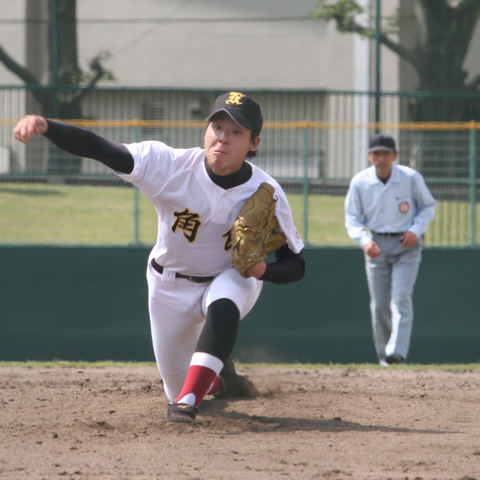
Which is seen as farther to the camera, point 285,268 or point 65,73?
point 65,73

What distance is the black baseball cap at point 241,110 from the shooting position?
3949 mm

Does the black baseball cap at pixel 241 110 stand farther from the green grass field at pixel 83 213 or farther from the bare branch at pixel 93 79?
the bare branch at pixel 93 79

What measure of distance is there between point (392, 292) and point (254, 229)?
3.25 m

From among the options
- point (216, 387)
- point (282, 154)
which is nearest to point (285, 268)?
point (216, 387)

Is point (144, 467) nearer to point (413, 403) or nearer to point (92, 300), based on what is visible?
point (413, 403)

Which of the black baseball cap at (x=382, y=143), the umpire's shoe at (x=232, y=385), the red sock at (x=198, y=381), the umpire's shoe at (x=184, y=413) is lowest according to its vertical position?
the umpire's shoe at (x=232, y=385)

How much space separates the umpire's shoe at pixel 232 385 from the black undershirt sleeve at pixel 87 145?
5.37 ft

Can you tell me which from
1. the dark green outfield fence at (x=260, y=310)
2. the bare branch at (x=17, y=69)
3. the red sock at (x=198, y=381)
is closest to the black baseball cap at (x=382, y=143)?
the dark green outfield fence at (x=260, y=310)

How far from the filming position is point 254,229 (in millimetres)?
3914

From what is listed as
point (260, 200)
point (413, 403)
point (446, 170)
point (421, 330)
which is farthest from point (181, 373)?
point (446, 170)

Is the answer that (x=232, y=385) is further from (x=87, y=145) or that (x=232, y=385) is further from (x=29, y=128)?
(x=29, y=128)

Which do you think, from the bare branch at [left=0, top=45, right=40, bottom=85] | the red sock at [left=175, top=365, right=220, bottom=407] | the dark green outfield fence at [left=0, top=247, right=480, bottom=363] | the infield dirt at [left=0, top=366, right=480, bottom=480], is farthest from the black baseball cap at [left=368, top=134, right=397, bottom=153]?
the bare branch at [left=0, top=45, right=40, bottom=85]

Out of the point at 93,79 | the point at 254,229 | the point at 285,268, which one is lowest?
the point at 285,268

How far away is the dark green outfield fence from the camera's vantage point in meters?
7.41
